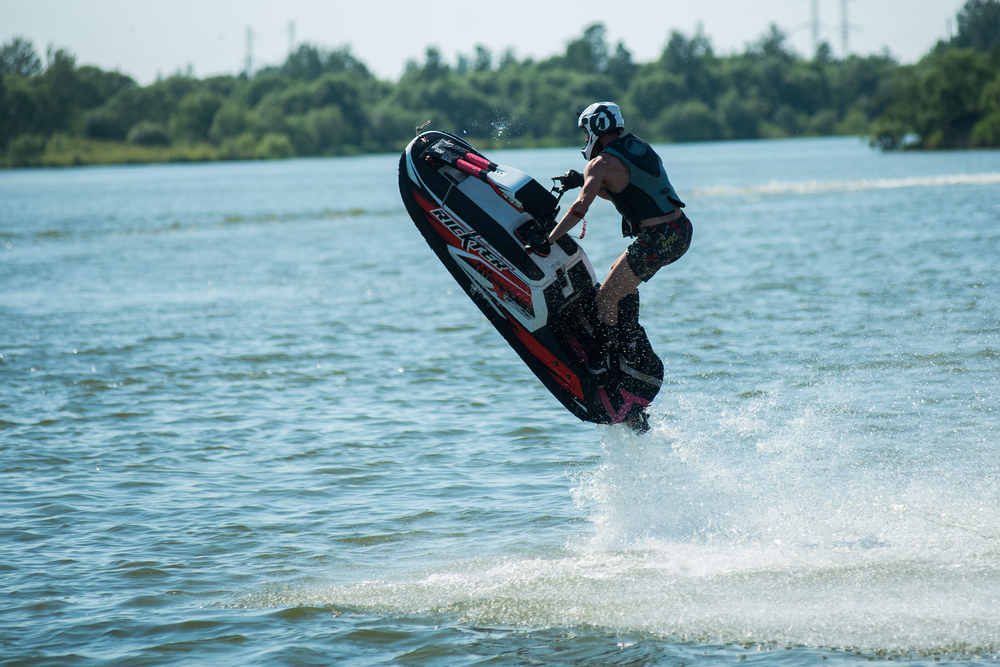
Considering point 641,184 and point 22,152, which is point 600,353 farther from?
point 22,152

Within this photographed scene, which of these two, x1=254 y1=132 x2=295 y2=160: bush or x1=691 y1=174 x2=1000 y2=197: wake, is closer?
x1=691 y1=174 x2=1000 y2=197: wake

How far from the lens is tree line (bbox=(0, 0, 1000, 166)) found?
2125 inches

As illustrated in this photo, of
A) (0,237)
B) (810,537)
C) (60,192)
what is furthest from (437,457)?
(60,192)

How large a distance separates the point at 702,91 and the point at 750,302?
1334 inches

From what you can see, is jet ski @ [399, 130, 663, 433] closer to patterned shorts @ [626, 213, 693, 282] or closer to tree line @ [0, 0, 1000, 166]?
patterned shorts @ [626, 213, 693, 282]

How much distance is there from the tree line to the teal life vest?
33.3 metres

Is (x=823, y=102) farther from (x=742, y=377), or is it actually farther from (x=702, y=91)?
(x=742, y=377)

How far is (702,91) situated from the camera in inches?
1903

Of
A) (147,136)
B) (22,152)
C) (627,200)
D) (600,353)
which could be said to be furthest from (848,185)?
(147,136)

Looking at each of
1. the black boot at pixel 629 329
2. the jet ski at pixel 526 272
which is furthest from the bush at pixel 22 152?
the black boot at pixel 629 329

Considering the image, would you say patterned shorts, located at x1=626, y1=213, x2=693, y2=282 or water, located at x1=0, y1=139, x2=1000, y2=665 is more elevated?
patterned shorts, located at x1=626, y1=213, x2=693, y2=282

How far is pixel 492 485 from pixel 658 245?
2776mm

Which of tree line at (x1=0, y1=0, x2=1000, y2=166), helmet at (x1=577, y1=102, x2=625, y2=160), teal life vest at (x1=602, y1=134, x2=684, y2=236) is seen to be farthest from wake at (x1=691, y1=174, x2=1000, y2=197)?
helmet at (x1=577, y1=102, x2=625, y2=160)

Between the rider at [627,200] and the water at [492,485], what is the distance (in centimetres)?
120
